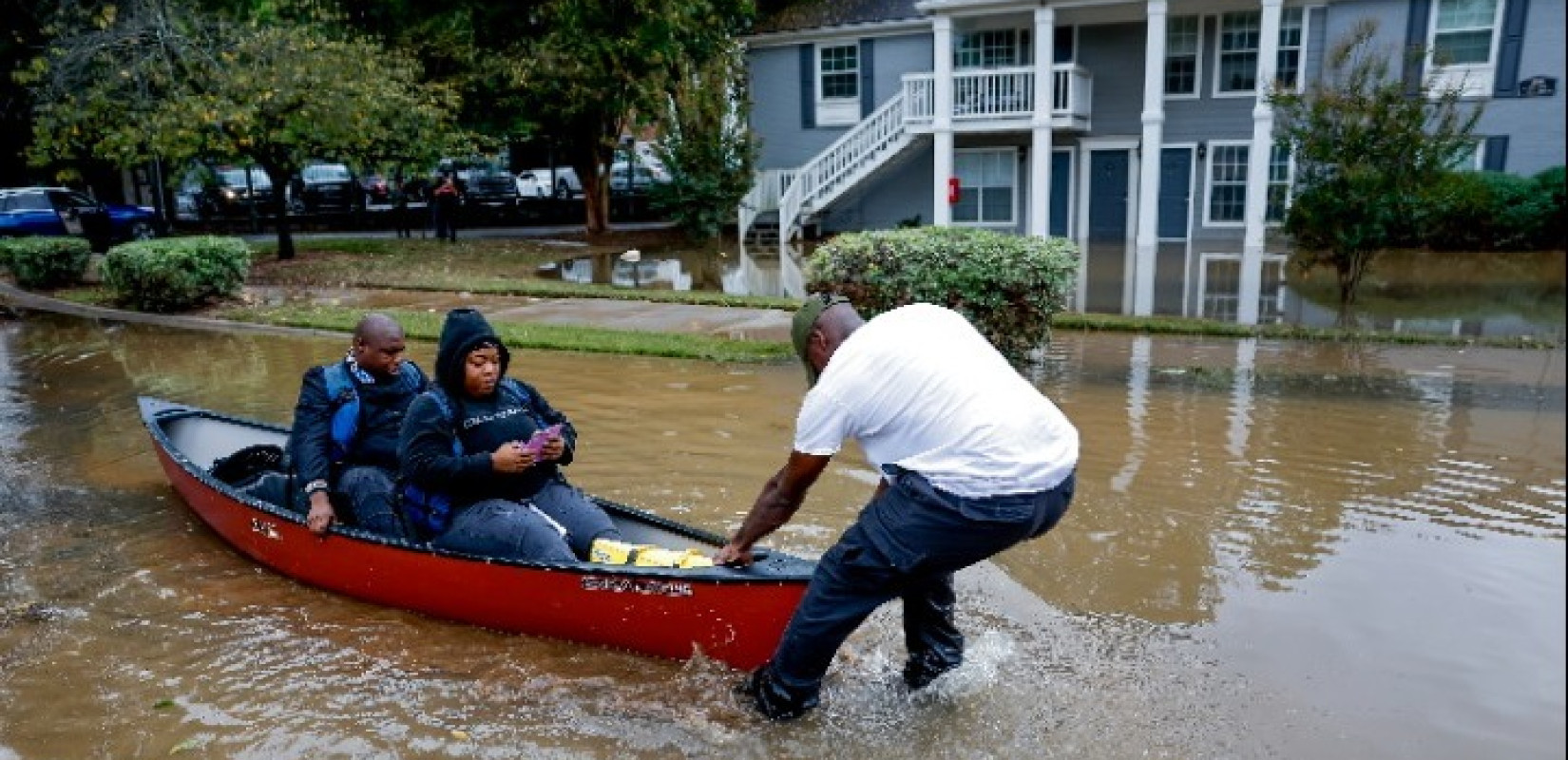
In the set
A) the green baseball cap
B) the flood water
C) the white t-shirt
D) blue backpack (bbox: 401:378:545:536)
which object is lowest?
the flood water

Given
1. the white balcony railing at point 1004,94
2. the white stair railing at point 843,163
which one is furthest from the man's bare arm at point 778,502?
the white stair railing at point 843,163

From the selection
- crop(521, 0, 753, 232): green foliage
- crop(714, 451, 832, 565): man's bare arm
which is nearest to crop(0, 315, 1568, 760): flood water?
crop(714, 451, 832, 565): man's bare arm

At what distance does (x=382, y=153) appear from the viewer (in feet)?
69.1

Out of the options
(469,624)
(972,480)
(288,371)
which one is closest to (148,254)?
(288,371)

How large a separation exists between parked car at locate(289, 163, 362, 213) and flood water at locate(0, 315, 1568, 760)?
22920 mm

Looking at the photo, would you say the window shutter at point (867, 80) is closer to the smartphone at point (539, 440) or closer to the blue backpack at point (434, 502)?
the blue backpack at point (434, 502)

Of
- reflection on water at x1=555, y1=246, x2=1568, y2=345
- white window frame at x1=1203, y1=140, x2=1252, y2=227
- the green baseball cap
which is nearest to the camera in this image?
the green baseball cap

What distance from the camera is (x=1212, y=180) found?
2466cm

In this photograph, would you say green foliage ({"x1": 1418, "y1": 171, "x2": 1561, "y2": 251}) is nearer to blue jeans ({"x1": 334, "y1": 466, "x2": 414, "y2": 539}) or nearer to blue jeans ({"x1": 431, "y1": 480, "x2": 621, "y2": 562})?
blue jeans ({"x1": 431, "y1": 480, "x2": 621, "y2": 562})

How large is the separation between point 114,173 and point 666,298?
66.2 feet

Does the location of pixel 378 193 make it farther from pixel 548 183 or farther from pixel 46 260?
pixel 46 260

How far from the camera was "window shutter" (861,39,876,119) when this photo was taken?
26.5m

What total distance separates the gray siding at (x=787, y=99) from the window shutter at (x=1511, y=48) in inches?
450

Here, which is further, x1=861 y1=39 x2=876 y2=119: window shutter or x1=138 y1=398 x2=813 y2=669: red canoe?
x1=861 y1=39 x2=876 y2=119: window shutter
